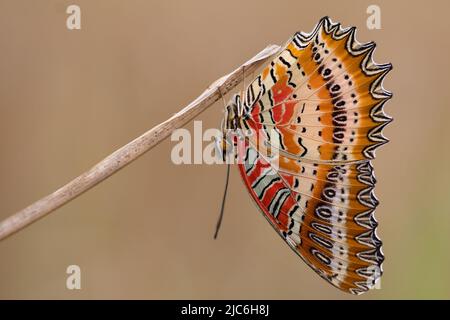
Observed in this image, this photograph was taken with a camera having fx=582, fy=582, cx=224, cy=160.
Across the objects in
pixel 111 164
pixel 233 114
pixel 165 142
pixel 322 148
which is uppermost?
pixel 165 142

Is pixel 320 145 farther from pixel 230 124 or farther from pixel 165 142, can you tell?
pixel 165 142

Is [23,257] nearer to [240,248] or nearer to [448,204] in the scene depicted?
[240,248]

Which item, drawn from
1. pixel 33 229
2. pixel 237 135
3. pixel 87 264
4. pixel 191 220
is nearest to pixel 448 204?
pixel 191 220

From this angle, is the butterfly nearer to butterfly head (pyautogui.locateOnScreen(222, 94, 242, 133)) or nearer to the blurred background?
butterfly head (pyautogui.locateOnScreen(222, 94, 242, 133))

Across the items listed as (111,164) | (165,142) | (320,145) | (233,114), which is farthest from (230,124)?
(165,142)

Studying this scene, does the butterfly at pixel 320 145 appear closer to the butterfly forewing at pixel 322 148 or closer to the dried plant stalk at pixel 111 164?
the butterfly forewing at pixel 322 148
